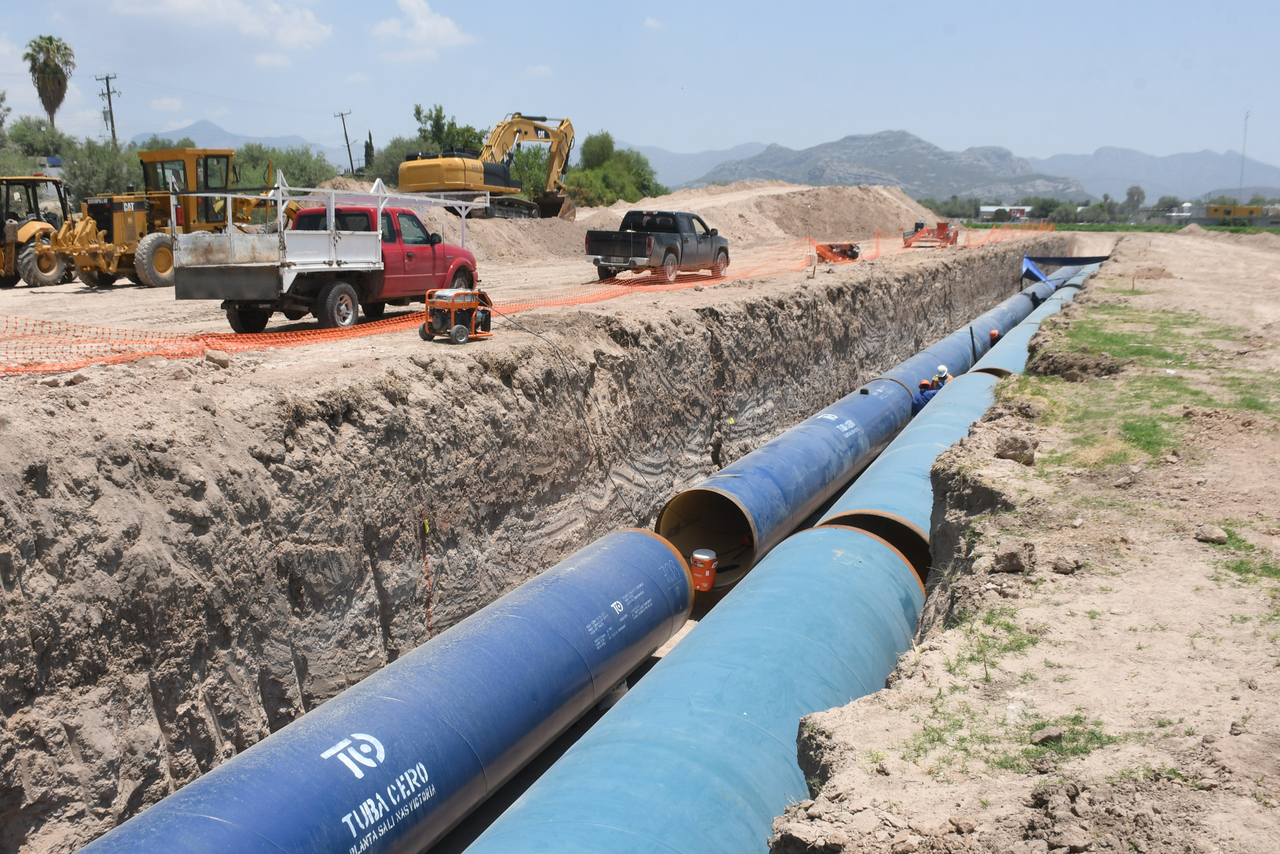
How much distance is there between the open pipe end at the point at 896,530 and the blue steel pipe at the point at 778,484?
140cm

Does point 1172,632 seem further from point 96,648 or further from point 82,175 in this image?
point 82,175

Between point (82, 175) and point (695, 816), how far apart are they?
159ft

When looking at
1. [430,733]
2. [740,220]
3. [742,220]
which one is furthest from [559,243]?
[430,733]

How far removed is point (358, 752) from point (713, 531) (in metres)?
6.51

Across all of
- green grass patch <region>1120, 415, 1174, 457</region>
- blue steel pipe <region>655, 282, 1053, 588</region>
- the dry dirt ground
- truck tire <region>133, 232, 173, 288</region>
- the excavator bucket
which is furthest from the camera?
the excavator bucket

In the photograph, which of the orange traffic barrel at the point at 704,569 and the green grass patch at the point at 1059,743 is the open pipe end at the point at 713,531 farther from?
the green grass patch at the point at 1059,743

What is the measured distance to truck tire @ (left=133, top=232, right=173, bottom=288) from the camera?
59.3 feet

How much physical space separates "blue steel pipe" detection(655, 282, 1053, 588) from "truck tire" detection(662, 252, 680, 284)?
7.12 m

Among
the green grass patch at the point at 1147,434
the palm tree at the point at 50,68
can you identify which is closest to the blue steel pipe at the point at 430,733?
the green grass patch at the point at 1147,434

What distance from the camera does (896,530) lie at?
8.17 metres

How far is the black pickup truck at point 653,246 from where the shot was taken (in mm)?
18906

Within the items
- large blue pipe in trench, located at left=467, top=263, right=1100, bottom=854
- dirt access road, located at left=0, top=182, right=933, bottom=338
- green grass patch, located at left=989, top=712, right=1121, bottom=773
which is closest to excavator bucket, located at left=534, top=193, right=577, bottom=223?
dirt access road, located at left=0, top=182, right=933, bottom=338

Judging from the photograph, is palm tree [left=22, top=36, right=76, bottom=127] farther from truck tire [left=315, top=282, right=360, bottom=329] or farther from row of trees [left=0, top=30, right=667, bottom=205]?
truck tire [left=315, top=282, right=360, bottom=329]

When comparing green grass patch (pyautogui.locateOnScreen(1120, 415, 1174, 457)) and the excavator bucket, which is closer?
green grass patch (pyautogui.locateOnScreen(1120, 415, 1174, 457))
